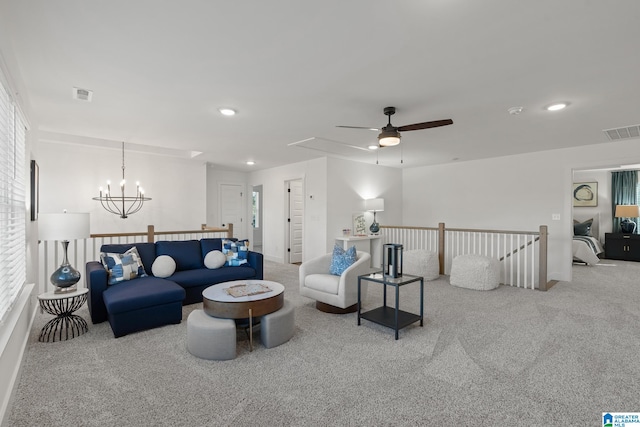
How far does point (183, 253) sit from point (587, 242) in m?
8.74

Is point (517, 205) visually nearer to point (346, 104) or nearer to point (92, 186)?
point (346, 104)

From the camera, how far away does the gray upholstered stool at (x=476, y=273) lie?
5070mm

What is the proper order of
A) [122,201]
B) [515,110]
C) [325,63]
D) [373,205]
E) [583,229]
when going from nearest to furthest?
[325,63] → [515,110] → [122,201] → [373,205] → [583,229]

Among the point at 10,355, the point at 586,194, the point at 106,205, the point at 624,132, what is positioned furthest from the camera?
the point at 586,194

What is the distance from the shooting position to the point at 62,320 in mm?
3379

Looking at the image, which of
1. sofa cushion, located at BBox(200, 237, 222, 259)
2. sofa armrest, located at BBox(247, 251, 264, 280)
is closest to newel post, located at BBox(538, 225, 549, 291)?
sofa armrest, located at BBox(247, 251, 264, 280)

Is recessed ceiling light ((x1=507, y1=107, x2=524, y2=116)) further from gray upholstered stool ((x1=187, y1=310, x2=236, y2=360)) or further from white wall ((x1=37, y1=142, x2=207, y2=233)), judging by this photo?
white wall ((x1=37, y1=142, x2=207, y2=233))

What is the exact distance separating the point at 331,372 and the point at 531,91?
328 centimetres

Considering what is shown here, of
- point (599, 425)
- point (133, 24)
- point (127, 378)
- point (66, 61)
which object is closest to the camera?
point (599, 425)

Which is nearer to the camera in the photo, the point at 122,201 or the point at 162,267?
the point at 162,267

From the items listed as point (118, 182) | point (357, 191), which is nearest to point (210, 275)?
point (118, 182)

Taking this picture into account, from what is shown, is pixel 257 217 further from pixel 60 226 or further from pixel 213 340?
pixel 213 340

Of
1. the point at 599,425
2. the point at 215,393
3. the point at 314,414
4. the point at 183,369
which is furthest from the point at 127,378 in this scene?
the point at 599,425

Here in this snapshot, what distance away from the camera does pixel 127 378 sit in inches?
95.0
